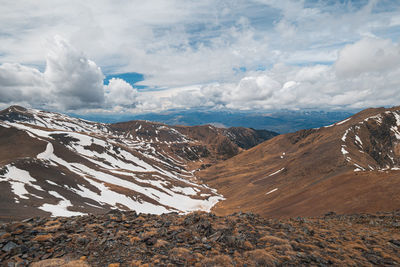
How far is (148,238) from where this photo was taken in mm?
15156

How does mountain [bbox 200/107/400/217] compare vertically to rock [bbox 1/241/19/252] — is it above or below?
below

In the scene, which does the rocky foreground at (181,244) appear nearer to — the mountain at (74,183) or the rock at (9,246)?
the rock at (9,246)

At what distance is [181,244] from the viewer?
14.7 metres

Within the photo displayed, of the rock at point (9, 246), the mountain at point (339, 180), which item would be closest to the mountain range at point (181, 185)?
the mountain at point (339, 180)

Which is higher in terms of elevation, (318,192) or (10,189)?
(10,189)

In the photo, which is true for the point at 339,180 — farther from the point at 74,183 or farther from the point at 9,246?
the point at 74,183

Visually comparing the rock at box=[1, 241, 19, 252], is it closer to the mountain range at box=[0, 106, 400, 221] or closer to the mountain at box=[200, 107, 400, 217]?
the mountain range at box=[0, 106, 400, 221]

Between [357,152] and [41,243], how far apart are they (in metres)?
137

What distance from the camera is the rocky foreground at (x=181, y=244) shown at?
12.3m

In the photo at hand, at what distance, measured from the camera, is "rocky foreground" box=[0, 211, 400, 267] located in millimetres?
12289

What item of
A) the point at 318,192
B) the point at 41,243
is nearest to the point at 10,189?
the point at 41,243

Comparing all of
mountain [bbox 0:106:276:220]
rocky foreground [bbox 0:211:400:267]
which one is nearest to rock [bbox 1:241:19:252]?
rocky foreground [bbox 0:211:400:267]

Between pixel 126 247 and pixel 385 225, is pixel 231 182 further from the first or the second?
pixel 126 247

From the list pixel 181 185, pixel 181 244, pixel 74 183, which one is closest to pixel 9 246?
pixel 181 244
